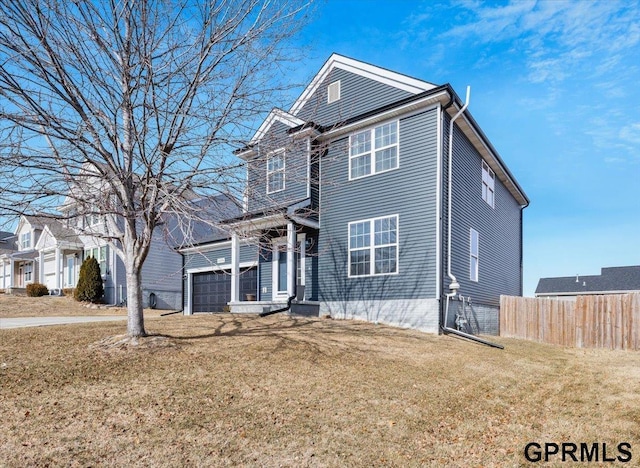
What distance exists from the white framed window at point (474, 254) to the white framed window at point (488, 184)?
6.49 ft

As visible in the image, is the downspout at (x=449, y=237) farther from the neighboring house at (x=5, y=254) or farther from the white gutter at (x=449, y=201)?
the neighboring house at (x=5, y=254)

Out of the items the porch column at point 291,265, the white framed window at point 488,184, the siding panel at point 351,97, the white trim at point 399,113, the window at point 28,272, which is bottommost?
the window at point 28,272

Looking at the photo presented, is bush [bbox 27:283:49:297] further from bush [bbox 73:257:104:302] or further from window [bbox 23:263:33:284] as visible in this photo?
window [bbox 23:263:33:284]

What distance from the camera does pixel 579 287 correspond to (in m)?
38.1

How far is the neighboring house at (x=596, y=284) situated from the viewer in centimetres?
3519

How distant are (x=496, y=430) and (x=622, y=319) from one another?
10823 millimetres

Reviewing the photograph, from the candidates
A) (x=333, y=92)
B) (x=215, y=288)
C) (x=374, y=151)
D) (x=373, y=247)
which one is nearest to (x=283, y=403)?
(x=373, y=247)

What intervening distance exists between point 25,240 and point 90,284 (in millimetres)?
14079

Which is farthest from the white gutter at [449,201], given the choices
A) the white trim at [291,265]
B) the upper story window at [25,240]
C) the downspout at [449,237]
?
the upper story window at [25,240]

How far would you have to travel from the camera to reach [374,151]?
48.7 ft

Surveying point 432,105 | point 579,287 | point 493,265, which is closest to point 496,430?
point 432,105

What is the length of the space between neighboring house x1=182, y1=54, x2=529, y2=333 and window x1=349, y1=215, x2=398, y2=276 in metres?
0.03

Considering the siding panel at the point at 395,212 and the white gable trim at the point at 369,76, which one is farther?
the white gable trim at the point at 369,76

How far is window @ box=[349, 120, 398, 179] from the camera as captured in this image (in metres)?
14.4
